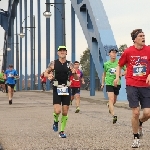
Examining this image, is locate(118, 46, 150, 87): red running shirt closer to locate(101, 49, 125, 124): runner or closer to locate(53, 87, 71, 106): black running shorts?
locate(53, 87, 71, 106): black running shorts

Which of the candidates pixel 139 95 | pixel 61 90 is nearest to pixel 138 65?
pixel 139 95

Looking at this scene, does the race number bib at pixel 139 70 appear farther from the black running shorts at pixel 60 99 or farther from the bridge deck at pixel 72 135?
the black running shorts at pixel 60 99

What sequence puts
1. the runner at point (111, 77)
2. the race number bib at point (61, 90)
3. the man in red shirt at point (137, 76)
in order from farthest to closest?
the runner at point (111, 77)
the race number bib at point (61, 90)
the man in red shirt at point (137, 76)

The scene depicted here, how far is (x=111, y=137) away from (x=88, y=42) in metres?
14.8

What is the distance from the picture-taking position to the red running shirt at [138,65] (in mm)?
7391

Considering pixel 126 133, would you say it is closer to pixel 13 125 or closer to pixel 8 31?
pixel 13 125

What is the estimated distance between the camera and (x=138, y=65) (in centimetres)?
742

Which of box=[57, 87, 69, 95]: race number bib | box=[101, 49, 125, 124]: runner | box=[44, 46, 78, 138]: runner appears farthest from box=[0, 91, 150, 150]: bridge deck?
box=[57, 87, 69, 95]: race number bib

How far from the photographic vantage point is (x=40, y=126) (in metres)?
10.6

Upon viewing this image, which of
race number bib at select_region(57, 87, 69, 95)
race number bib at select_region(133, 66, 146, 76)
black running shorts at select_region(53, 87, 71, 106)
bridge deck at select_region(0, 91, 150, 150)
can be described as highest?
race number bib at select_region(133, 66, 146, 76)

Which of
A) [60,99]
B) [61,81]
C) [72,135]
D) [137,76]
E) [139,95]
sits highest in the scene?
[137,76]

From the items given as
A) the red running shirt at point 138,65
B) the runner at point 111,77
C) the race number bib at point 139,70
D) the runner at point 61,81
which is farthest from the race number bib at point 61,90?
the runner at point 111,77

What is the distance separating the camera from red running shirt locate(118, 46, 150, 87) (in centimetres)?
739

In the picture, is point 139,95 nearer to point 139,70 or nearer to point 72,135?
point 139,70
